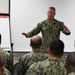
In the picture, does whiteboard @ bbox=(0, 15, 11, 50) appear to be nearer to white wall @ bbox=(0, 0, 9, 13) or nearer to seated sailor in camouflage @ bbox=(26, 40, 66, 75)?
white wall @ bbox=(0, 0, 9, 13)

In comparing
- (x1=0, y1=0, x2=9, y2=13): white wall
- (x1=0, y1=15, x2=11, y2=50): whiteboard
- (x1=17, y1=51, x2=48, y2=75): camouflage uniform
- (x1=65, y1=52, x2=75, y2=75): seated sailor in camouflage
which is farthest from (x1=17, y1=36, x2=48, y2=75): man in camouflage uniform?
(x1=0, y1=0, x2=9, y2=13): white wall

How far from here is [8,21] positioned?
18.1 ft

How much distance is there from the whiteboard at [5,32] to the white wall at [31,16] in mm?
157

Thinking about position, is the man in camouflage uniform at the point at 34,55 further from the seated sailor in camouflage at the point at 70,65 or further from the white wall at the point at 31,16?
the white wall at the point at 31,16

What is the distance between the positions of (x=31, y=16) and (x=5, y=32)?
786 mm

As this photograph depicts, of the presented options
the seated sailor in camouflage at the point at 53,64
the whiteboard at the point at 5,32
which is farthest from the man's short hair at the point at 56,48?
the whiteboard at the point at 5,32

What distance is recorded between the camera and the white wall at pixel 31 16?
18.3ft

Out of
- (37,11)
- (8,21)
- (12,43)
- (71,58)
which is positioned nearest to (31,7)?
(37,11)

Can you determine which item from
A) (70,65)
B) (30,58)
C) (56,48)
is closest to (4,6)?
(30,58)

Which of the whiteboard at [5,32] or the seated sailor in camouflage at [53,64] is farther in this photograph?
the whiteboard at [5,32]

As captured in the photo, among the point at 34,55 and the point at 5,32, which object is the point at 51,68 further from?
the point at 5,32

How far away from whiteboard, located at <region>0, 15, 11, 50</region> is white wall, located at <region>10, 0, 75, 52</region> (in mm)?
157

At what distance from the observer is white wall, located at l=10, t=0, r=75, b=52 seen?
18.3 ft

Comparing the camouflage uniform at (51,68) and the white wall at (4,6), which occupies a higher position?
the white wall at (4,6)
